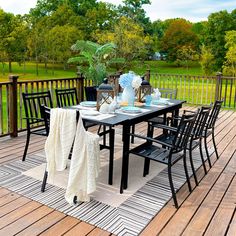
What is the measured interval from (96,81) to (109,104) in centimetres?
315

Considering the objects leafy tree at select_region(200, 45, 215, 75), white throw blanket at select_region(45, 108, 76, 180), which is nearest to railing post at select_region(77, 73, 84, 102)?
white throw blanket at select_region(45, 108, 76, 180)

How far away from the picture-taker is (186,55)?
29.1 m

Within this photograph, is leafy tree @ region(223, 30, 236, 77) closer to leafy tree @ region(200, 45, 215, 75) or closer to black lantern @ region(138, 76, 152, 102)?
leafy tree @ region(200, 45, 215, 75)

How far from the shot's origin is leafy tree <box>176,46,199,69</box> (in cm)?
2841

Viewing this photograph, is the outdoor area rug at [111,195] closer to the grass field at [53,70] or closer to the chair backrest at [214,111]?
the chair backrest at [214,111]

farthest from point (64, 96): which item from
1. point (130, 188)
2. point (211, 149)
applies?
point (211, 149)

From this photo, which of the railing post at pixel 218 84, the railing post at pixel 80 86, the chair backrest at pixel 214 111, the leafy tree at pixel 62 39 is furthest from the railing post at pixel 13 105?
the leafy tree at pixel 62 39

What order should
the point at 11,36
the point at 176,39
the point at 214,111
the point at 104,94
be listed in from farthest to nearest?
1. the point at 176,39
2. the point at 11,36
3. the point at 214,111
4. the point at 104,94

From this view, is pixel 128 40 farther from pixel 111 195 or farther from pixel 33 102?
pixel 111 195

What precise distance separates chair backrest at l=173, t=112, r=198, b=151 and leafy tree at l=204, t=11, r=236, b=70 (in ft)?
73.5

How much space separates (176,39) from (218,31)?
288 inches

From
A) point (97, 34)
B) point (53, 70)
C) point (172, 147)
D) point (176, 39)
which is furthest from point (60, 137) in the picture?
point (176, 39)

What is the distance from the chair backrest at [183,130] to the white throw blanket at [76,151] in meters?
0.79

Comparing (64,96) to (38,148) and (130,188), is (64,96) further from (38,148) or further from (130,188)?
(130,188)
